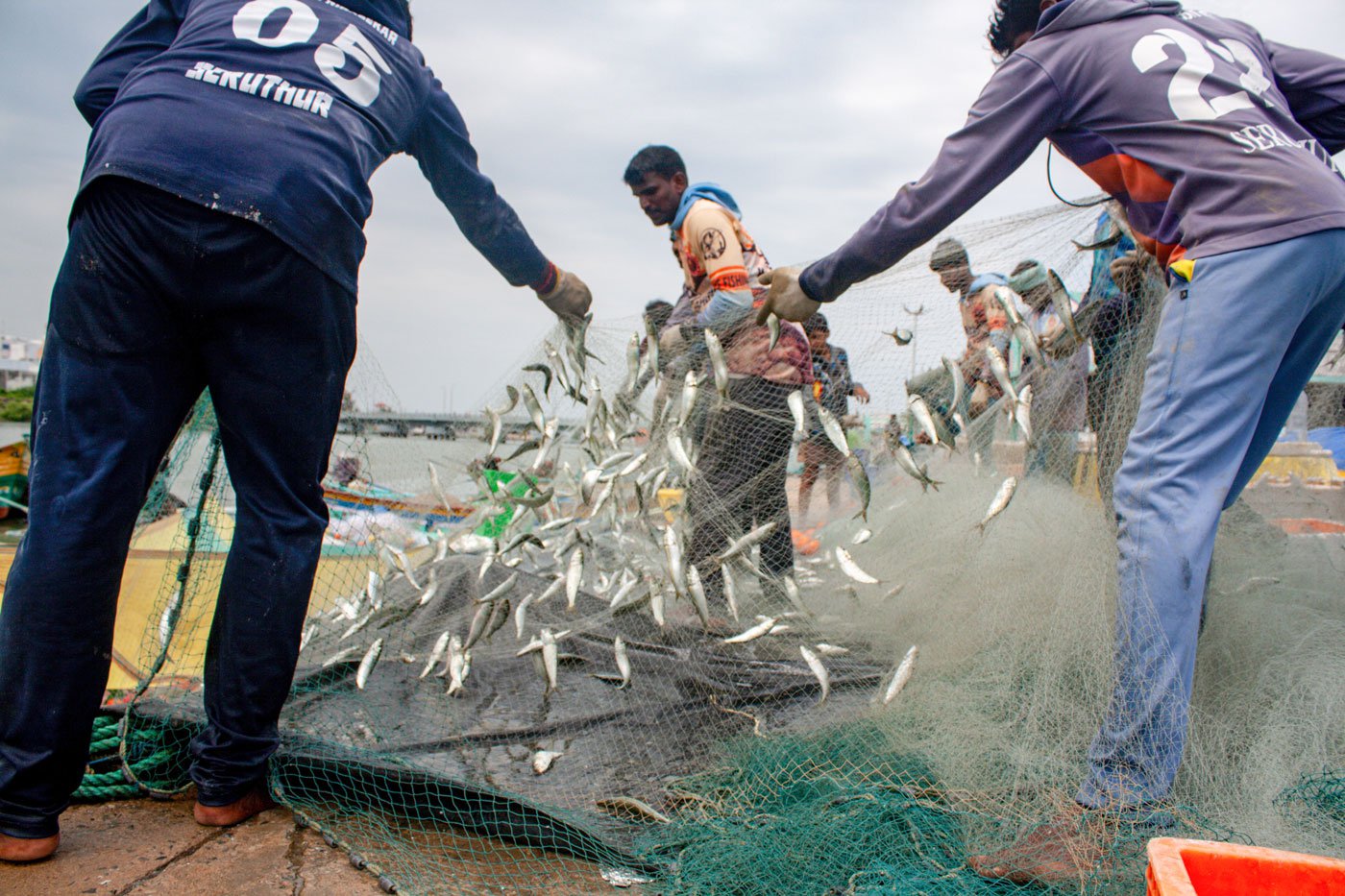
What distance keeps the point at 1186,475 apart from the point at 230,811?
2.56 metres

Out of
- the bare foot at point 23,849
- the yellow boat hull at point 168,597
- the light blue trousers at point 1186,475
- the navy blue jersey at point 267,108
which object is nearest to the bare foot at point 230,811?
the bare foot at point 23,849

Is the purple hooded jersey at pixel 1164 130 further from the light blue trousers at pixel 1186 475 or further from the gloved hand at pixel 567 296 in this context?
the gloved hand at pixel 567 296

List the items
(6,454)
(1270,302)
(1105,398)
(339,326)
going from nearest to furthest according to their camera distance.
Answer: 1. (1270,302)
2. (339,326)
3. (1105,398)
4. (6,454)

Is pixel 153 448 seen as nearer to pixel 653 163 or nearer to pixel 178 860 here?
pixel 178 860

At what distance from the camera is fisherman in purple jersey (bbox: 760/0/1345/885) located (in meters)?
1.82

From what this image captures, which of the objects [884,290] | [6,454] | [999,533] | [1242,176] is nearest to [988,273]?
[884,290]

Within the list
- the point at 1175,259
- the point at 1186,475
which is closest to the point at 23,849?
the point at 1186,475

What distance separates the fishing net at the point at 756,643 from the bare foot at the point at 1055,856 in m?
0.01

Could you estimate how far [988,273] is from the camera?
324cm

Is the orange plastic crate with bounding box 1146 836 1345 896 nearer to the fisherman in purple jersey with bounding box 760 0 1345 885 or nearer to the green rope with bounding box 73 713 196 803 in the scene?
the fisherman in purple jersey with bounding box 760 0 1345 885

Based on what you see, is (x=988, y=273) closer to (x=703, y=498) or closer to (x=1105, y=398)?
(x=1105, y=398)

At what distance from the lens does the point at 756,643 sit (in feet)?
11.0

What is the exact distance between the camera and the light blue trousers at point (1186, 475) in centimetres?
181

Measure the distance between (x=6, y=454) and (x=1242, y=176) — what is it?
16.2 m
